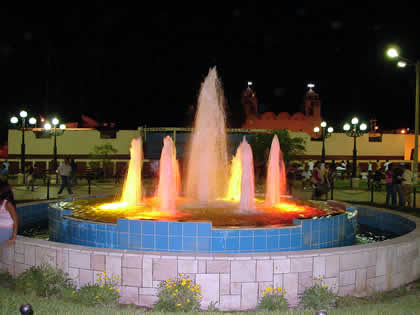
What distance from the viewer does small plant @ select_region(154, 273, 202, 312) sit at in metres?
4.82

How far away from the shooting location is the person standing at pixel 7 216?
5754 millimetres

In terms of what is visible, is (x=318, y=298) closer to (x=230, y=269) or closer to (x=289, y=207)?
(x=230, y=269)

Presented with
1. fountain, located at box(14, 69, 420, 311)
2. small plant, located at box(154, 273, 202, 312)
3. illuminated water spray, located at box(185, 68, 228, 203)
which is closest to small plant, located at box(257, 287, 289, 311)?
fountain, located at box(14, 69, 420, 311)

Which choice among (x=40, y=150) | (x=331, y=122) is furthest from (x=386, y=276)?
(x=331, y=122)

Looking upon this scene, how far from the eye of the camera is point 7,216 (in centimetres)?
585

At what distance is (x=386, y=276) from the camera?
5.93m

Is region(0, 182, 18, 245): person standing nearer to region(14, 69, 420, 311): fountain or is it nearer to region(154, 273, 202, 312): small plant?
region(14, 69, 420, 311): fountain

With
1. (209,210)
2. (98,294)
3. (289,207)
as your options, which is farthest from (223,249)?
(289,207)

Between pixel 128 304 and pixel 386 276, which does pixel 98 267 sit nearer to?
pixel 128 304

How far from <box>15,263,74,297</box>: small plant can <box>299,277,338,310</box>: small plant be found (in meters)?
2.96

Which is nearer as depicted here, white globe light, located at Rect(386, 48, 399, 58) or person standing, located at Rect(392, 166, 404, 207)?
person standing, located at Rect(392, 166, 404, 207)

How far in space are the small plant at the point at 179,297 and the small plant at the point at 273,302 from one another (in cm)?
75

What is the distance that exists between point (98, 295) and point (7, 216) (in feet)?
6.29

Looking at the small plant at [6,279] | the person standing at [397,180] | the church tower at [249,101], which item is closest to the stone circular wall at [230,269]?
the small plant at [6,279]
